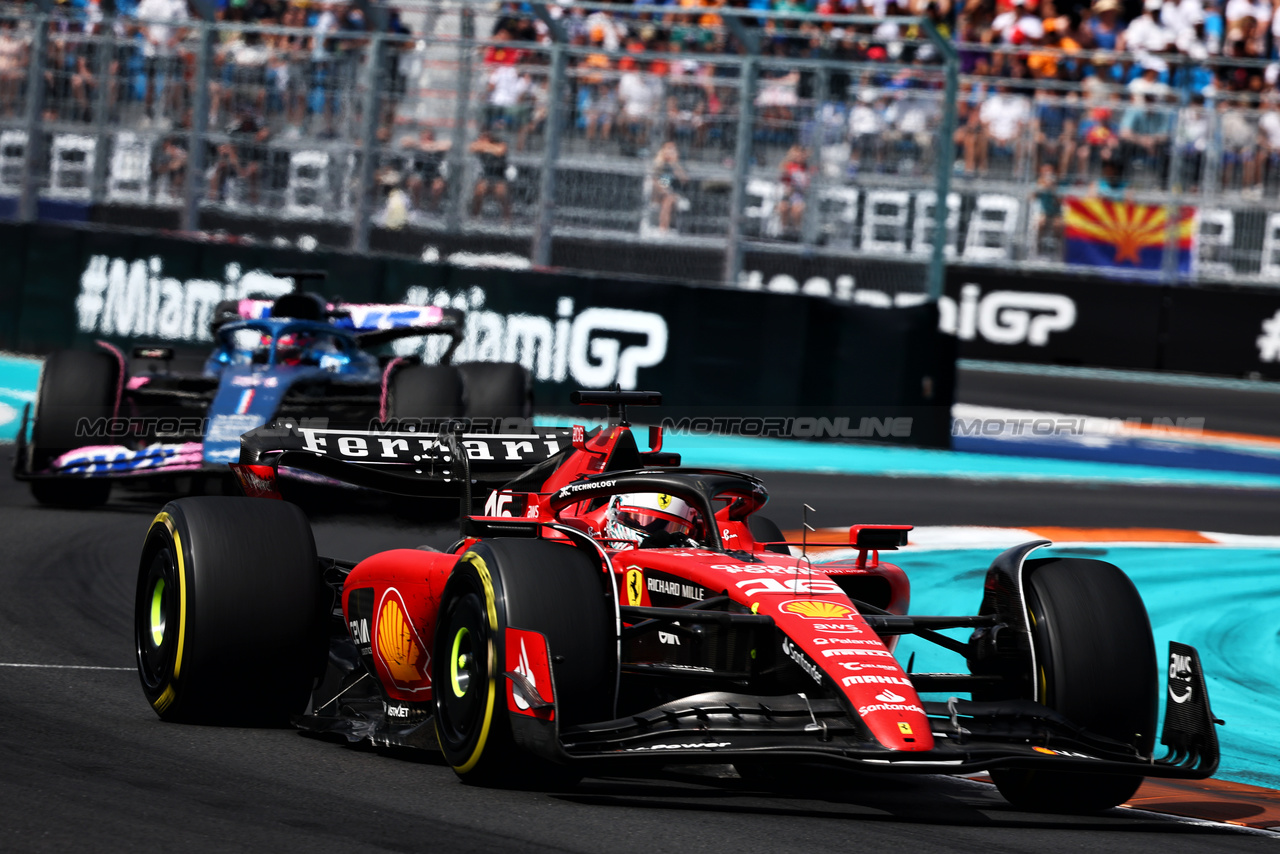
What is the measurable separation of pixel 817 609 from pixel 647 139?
1065 cm

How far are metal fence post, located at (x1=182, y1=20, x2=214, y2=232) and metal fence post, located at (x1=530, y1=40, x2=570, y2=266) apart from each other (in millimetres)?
3166

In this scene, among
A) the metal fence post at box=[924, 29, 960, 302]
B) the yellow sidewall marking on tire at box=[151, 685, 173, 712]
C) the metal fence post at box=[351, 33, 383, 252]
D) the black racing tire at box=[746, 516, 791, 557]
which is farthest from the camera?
the metal fence post at box=[351, 33, 383, 252]

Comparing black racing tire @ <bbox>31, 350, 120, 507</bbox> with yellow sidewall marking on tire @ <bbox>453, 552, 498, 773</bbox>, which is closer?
yellow sidewall marking on tire @ <bbox>453, 552, 498, 773</bbox>

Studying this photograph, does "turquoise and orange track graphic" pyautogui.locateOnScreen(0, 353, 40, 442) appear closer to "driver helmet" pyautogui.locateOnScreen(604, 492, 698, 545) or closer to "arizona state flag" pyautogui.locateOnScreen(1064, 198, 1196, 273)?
"driver helmet" pyautogui.locateOnScreen(604, 492, 698, 545)

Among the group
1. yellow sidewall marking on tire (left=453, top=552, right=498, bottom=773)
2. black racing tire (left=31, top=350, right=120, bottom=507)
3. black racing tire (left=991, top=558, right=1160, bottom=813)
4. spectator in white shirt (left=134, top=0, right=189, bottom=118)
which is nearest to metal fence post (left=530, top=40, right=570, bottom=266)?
spectator in white shirt (left=134, top=0, right=189, bottom=118)

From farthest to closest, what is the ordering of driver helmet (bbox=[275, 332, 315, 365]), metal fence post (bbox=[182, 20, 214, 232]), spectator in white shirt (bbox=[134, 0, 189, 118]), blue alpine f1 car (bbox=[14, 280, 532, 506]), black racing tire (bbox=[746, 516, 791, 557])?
spectator in white shirt (bbox=[134, 0, 189, 118]) < metal fence post (bbox=[182, 20, 214, 232]) < driver helmet (bbox=[275, 332, 315, 365]) < blue alpine f1 car (bbox=[14, 280, 532, 506]) < black racing tire (bbox=[746, 516, 791, 557])

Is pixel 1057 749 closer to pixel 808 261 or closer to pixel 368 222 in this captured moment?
pixel 808 261

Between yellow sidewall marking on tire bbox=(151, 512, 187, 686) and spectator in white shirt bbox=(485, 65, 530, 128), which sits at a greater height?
spectator in white shirt bbox=(485, 65, 530, 128)

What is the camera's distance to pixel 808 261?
1557 centimetres

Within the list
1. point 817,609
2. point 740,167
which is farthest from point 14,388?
point 817,609

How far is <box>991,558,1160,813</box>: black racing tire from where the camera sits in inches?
215

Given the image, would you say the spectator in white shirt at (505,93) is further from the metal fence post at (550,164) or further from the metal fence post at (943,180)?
the metal fence post at (943,180)

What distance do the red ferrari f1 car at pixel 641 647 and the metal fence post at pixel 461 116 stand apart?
31.3 feet

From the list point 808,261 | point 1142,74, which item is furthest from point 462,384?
point 1142,74
